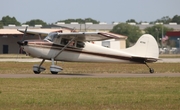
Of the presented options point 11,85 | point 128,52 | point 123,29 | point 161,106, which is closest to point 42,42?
point 128,52

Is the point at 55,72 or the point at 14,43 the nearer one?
the point at 55,72

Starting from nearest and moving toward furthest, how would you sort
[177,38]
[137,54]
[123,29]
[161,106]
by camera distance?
[161,106] < [137,54] < [177,38] < [123,29]

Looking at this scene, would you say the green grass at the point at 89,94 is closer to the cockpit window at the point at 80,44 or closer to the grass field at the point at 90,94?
the grass field at the point at 90,94

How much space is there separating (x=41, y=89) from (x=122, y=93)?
121 inches

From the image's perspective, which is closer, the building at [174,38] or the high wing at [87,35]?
the high wing at [87,35]

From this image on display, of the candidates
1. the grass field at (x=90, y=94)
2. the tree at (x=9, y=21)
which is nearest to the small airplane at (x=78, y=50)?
the grass field at (x=90, y=94)

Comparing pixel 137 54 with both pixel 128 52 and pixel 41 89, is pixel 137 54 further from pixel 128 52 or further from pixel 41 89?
pixel 41 89

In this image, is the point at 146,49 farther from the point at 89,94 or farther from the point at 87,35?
the point at 89,94

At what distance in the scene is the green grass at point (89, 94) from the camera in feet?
54.1

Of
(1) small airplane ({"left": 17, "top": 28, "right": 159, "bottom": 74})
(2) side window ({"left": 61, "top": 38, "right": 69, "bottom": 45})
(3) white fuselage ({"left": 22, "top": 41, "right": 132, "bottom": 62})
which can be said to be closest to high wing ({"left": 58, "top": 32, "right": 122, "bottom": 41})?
(1) small airplane ({"left": 17, "top": 28, "right": 159, "bottom": 74})

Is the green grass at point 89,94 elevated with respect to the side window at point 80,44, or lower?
lower

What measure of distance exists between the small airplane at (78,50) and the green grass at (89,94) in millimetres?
5615

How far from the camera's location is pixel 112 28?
15775cm

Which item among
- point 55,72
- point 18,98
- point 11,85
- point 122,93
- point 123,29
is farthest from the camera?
point 123,29
